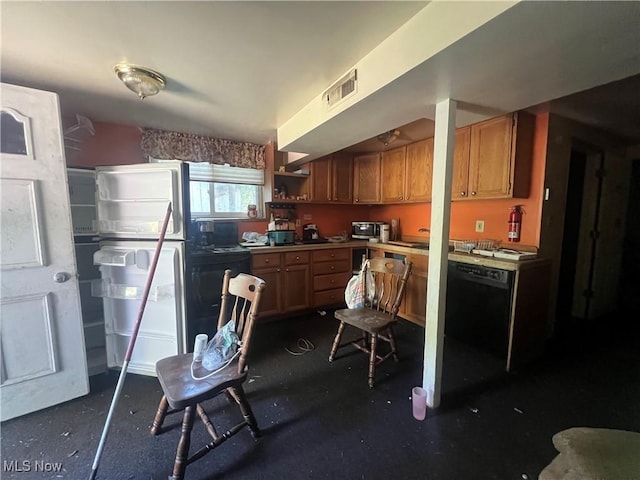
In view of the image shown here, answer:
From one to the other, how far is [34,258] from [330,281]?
267 centimetres

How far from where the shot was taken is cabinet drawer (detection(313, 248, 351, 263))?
3365mm

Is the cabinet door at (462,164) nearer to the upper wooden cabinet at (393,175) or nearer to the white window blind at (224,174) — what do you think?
the upper wooden cabinet at (393,175)

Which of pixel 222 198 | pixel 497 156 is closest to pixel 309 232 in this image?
pixel 222 198

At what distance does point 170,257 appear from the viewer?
2.04 metres

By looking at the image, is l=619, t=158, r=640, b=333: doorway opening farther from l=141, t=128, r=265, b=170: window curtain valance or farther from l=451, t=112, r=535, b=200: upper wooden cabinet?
l=141, t=128, r=265, b=170: window curtain valance

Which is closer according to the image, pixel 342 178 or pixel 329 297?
pixel 329 297

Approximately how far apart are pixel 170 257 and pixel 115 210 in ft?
2.03

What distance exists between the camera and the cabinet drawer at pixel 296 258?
3.18 metres

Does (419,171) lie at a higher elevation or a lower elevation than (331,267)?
higher

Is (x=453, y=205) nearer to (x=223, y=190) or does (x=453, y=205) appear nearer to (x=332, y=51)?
(x=332, y=51)

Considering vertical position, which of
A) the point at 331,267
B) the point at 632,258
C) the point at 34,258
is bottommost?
the point at 331,267

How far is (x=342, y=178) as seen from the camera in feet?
12.4

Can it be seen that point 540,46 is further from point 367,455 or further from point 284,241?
point 284,241

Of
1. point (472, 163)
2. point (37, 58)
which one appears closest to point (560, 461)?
point (472, 163)
